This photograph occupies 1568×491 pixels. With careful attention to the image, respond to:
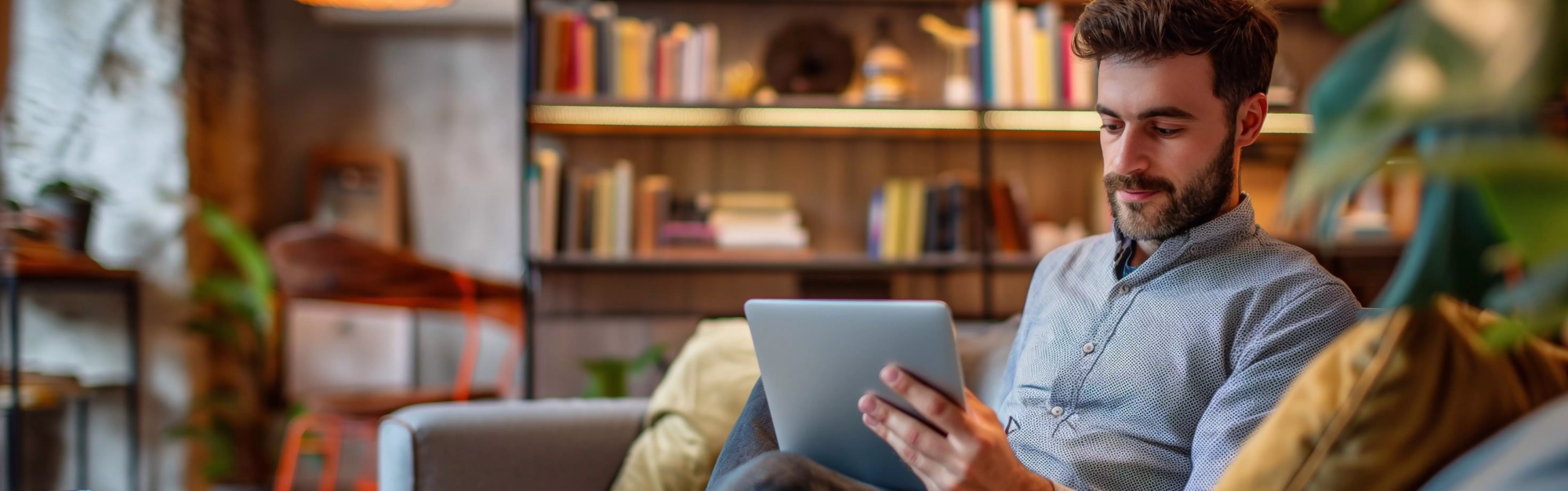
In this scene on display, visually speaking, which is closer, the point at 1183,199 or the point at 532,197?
the point at 1183,199

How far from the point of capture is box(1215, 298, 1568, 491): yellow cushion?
0.68m

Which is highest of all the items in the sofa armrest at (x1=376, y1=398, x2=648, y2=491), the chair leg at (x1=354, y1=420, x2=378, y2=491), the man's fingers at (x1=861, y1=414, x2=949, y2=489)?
the man's fingers at (x1=861, y1=414, x2=949, y2=489)

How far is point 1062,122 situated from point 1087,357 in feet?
6.64

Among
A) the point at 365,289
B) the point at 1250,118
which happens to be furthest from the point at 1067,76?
the point at 365,289

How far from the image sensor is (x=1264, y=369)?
1.04 metres

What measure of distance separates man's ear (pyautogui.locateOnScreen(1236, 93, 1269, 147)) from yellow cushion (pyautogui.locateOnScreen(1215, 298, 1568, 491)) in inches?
20.3

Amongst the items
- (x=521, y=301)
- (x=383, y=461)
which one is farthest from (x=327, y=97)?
(x=383, y=461)

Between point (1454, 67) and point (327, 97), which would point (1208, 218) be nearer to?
point (1454, 67)

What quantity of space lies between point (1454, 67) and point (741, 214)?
2715 mm

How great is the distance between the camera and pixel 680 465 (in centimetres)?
152

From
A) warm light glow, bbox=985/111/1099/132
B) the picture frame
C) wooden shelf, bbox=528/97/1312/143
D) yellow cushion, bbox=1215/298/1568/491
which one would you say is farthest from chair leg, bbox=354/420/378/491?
yellow cushion, bbox=1215/298/1568/491

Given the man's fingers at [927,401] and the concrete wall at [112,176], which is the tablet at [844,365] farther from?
the concrete wall at [112,176]

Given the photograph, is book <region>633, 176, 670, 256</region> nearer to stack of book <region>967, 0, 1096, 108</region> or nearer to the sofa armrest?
stack of book <region>967, 0, 1096, 108</region>

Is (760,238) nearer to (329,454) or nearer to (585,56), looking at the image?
(585,56)
